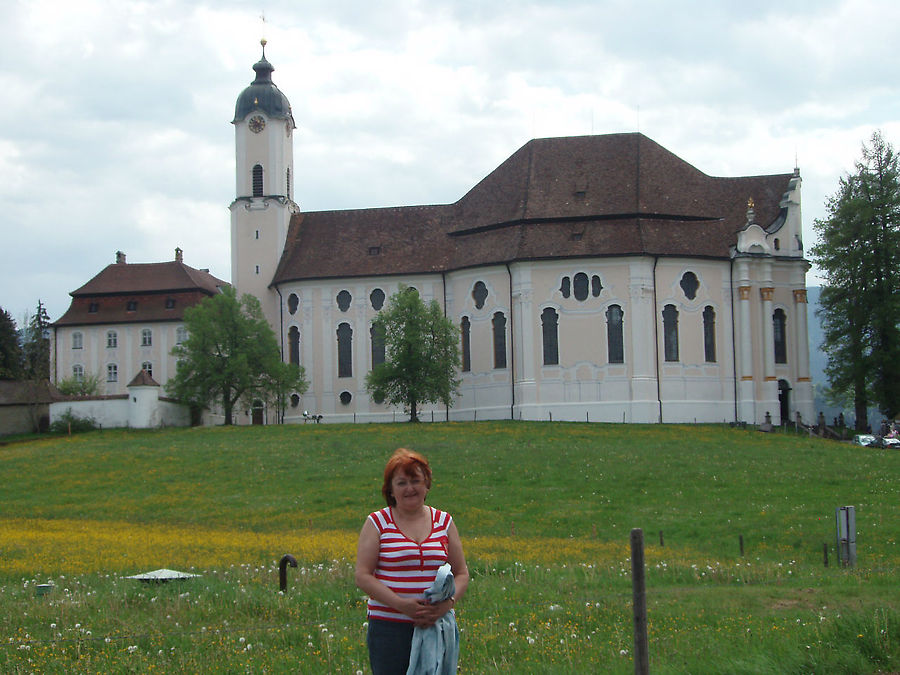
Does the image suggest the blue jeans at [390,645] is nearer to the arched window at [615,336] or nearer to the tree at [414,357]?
→ the tree at [414,357]

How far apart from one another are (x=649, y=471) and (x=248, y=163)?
153 ft

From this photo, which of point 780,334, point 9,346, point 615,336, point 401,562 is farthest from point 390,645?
point 9,346

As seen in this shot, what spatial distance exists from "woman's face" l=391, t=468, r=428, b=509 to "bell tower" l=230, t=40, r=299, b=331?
68042 millimetres

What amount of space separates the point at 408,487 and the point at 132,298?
78.8 meters

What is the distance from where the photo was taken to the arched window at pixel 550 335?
65250mm

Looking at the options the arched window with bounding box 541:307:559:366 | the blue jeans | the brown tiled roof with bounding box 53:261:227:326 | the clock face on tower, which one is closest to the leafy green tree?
the arched window with bounding box 541:307:559:366

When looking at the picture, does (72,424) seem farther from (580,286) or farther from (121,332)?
(580,286)

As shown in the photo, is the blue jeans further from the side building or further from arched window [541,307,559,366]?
→ the side building

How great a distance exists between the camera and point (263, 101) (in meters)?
77.6

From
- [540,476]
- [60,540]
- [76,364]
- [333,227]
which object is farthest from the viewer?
[76,364]

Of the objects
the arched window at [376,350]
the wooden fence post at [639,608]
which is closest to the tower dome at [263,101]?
the arched window at [376,350]

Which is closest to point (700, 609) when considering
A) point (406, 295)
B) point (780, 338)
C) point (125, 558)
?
point (125, 558)

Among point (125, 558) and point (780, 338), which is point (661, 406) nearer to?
point (780, 338)

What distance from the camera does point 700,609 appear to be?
15359 mm
